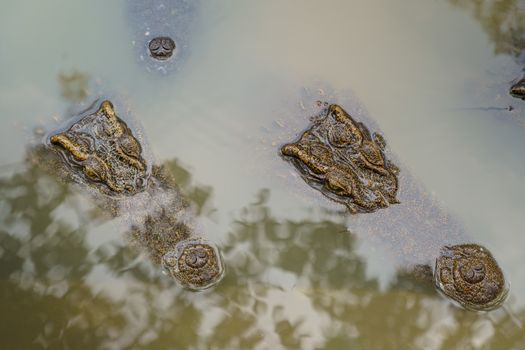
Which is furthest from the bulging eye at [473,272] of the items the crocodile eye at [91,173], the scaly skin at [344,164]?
the crocodile eye at [91,173]

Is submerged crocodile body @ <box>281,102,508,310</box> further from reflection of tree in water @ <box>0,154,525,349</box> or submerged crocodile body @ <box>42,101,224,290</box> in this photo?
submerged crocodile body @ <box>42,101,224,290</box>

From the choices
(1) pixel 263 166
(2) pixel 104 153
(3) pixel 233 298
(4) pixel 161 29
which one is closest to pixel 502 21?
(1) pixel 263 166

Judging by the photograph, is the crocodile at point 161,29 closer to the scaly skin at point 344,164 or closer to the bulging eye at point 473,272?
the scaly skin at point 344,164

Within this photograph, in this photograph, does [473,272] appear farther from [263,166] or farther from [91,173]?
[91,173]

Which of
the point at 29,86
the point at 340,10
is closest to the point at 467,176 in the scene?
the point at 340,10

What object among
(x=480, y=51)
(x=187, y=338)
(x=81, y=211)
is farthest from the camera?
(x=480, y=51)

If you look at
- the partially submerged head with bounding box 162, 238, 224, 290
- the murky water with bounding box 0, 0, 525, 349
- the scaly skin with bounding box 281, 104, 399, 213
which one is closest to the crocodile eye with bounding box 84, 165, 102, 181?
the murky water with bounding box 0, 0, 525, 349

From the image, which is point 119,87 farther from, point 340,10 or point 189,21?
point 340,10
